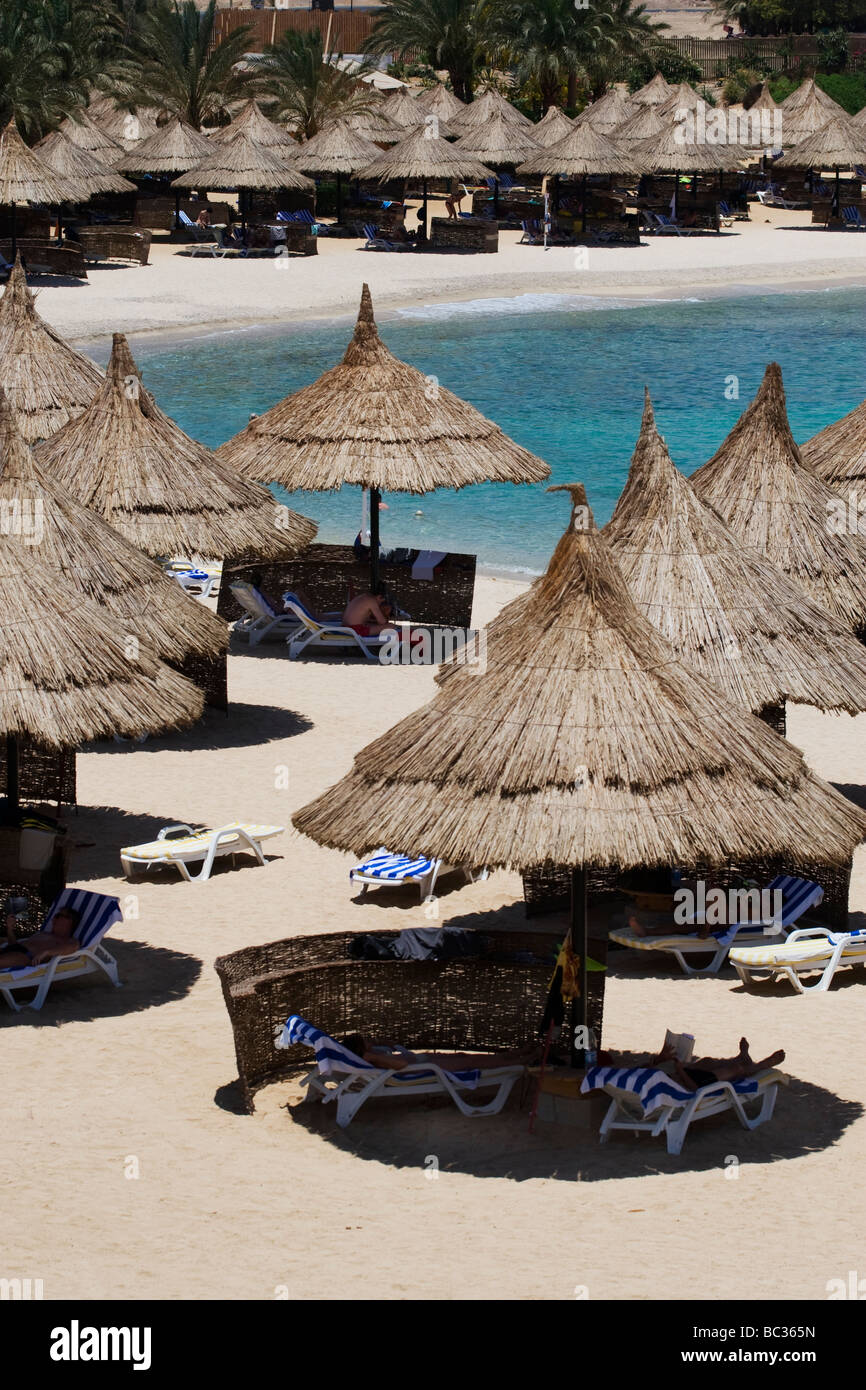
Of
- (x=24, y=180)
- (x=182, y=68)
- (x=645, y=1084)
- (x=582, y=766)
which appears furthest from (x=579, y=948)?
(x=182, y=68)

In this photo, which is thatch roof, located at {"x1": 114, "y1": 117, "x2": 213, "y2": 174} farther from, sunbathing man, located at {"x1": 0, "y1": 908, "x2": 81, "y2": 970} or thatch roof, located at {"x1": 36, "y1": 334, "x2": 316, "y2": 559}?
sunbathing man, located at {"x1": 0, "y1": 908, "x2": 81, "y2": 970}

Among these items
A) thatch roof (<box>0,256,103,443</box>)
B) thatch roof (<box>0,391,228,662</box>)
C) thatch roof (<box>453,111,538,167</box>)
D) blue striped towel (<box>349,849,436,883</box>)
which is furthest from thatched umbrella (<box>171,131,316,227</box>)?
blue striped towel (<box>349,849,436,883</box>)

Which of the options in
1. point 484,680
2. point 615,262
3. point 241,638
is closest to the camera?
point 484,680

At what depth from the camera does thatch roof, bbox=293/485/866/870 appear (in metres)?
8.44

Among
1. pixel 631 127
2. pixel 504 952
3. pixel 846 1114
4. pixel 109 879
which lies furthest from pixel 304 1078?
pixel 631 127

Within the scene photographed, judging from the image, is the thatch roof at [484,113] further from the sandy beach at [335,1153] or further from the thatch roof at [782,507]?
the sandy beach at [335,1153]

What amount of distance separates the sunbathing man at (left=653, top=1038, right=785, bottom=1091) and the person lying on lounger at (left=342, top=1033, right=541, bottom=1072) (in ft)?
2.09

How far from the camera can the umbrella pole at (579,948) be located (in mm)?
9039

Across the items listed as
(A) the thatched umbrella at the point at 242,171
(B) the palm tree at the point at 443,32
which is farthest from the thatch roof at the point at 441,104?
(A) the thatched umbrella at the point at 242,171

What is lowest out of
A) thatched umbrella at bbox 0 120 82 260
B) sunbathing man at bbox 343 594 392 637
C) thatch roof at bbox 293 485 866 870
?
sunbathing man at bbox 343 594 392 637

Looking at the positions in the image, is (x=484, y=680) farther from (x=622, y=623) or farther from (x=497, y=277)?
(x=497, y=277)

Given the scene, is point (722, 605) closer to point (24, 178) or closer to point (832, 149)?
point (24, 178)

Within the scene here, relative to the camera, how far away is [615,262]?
42.8m

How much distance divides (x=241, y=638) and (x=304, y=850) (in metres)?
5.87
